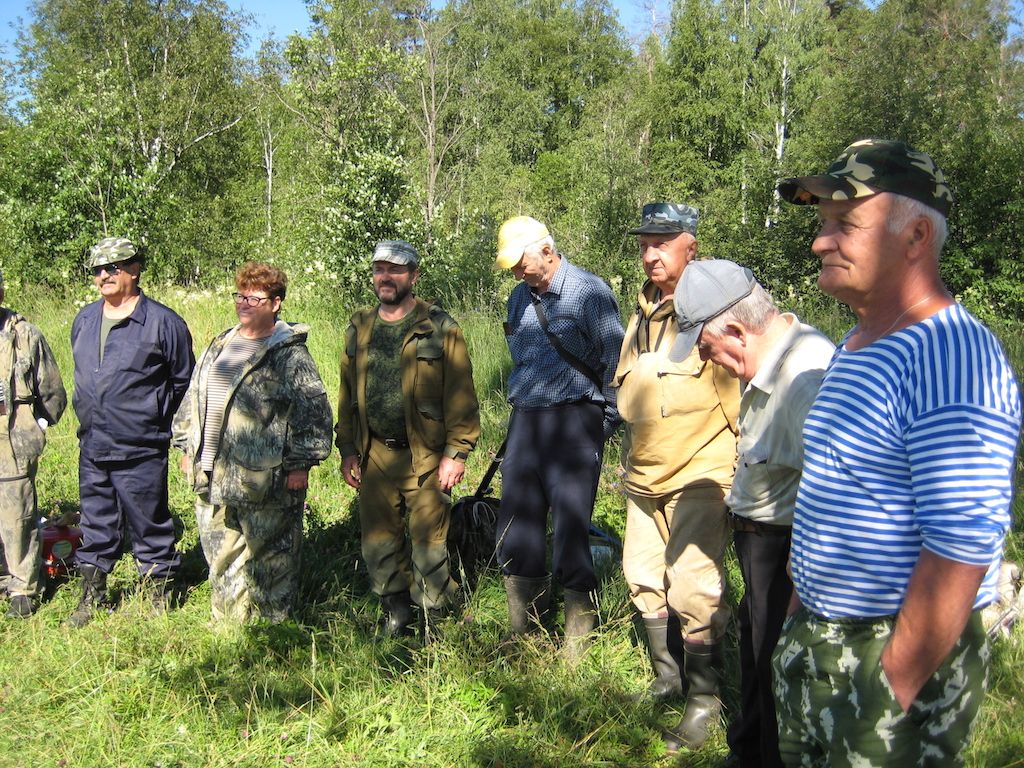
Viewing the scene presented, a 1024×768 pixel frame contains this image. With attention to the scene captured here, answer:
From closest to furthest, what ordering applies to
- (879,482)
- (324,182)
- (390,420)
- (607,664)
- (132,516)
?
(879,482), (607,664), (390,420), (132,516), (324,182)

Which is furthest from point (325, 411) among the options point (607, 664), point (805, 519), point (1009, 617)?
point (1009, 617)

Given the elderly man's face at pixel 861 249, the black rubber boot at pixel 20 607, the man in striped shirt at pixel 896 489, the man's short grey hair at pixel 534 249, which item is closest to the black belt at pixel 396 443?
the man's short grey hair at pixel 534 249

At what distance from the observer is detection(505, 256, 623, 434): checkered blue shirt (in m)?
4.07

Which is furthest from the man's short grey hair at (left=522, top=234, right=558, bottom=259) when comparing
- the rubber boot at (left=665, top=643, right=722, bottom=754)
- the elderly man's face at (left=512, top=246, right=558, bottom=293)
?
the rubber boot at (left=665, top=643, right=722, bottom=754)

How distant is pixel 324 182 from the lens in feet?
45.9

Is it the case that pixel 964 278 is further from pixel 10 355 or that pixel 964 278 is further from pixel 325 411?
pixel 10 355

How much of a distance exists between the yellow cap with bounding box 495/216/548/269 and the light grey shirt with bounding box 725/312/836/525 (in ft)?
5.42

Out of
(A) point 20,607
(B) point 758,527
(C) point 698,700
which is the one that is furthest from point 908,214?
(A) point 20,607

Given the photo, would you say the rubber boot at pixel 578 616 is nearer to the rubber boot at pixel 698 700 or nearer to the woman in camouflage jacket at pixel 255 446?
the rubber boot at pixel 698 700

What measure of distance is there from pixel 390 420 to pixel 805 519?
9.07ft

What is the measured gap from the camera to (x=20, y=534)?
15.9 ft

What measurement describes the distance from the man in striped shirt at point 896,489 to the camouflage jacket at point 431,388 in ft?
8.40

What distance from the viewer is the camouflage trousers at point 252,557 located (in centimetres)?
436

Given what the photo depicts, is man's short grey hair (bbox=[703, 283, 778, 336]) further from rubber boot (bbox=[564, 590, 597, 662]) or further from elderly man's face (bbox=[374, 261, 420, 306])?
elderly man's face (bbox=[374, 261, 420, 306])
